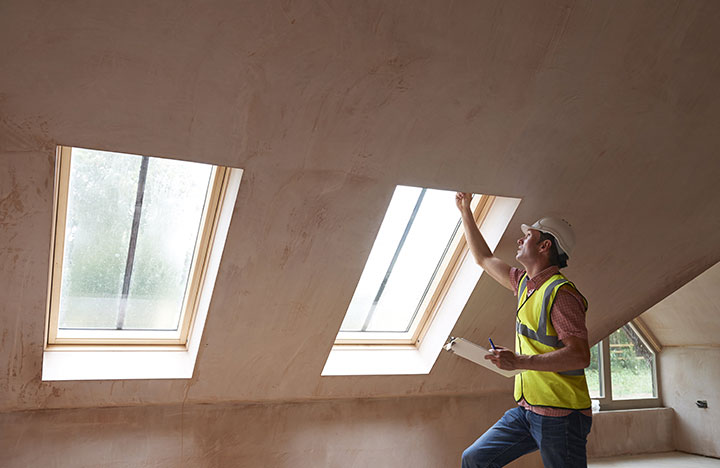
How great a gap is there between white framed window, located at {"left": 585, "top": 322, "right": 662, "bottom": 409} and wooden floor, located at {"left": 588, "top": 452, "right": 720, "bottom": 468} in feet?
1.51

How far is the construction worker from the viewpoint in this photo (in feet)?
7.82

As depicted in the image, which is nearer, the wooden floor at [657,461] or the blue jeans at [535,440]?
the blue jeans at [535,440]

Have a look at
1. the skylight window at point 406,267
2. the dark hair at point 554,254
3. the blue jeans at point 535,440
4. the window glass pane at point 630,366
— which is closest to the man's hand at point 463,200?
the skylight window at point 406,267

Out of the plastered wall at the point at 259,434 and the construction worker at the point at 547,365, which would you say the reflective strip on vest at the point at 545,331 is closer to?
the construction worker at the point at 547,365

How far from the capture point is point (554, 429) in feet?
8.10

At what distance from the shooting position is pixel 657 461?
16.7ft

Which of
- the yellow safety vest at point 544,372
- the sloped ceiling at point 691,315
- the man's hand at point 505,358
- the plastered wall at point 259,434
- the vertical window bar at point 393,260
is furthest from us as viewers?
the sloped ceiling at point 691,315

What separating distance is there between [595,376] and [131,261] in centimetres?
427

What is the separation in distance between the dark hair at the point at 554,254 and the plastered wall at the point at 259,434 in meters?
1.56

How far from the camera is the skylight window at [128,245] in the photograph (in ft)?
8.75

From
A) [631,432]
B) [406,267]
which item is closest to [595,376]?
[631,432]

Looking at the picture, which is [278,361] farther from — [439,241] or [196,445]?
[439,241]

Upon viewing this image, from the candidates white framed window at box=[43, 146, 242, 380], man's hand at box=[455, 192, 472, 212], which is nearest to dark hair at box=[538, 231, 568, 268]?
man's hand at box=[455, 192, 472, 212]

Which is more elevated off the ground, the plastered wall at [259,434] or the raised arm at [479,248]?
the raised arm at [479,248]
